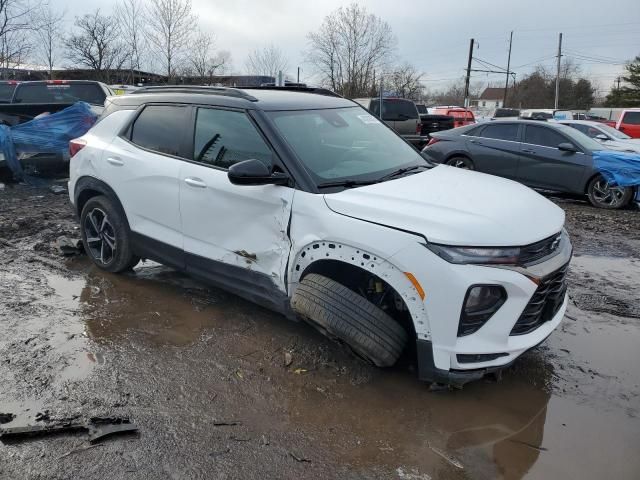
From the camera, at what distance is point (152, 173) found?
424 centimetres

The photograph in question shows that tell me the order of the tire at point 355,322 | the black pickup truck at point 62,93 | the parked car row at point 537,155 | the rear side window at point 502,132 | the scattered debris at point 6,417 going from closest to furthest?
the scattered debris at point 6,417, the tire at point 355,322, the parked car row at point 537,155, the rear side window at point 502,132, the black pickup truck at point 62,93

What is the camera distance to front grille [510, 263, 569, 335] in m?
2.90

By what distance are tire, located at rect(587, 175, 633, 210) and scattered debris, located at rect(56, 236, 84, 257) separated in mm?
8469

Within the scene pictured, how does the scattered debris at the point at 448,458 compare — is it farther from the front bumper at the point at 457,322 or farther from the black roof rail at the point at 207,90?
the black roof rail at the point at 207,90

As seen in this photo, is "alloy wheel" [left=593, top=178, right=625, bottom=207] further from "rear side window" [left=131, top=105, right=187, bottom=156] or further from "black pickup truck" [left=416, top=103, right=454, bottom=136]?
"black pickup truck" [left=416, top=103, right=454, bottom=136]

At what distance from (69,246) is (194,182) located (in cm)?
258

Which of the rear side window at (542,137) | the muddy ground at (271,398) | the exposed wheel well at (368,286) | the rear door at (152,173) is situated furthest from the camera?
the rear side window at (542,137)

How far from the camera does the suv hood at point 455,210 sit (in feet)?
9.14

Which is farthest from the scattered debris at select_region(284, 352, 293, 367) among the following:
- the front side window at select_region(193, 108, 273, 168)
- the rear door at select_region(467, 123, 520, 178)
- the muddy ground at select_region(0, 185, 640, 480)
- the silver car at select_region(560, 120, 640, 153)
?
the silver car at select_region(560, 120, 640, 153)

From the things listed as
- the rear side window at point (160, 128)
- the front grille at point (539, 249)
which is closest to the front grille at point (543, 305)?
the front grille at point (539, 249)

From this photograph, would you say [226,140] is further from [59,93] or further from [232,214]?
[59,93]

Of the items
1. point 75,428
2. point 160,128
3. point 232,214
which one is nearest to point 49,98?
point 160,128

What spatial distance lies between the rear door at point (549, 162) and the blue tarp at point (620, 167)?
26cm

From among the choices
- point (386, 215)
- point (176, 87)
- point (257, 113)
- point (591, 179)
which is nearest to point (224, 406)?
point (386, 215)
